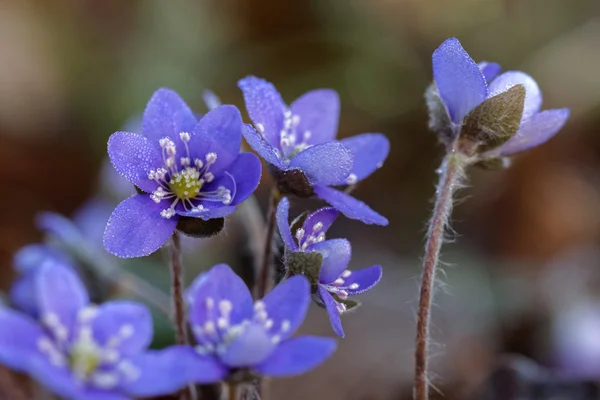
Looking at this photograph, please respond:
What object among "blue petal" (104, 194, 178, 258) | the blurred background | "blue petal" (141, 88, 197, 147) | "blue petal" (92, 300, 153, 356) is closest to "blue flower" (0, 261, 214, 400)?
"blue petal" (92, 300, 153, 356)

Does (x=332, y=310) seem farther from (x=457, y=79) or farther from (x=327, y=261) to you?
(x=457, y=79)

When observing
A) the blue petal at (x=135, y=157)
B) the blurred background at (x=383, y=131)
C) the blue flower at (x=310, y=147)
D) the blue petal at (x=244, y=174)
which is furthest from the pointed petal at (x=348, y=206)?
the blurred background at (x=383, y=131)

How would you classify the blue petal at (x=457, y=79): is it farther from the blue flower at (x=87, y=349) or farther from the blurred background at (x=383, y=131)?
the blurred background at (x=383, y=131)

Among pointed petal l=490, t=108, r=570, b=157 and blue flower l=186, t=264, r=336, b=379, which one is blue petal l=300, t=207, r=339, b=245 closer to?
blue flower l=186, t=264, r=336, b=379

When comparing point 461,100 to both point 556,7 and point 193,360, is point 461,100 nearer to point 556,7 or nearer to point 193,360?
point 193,360

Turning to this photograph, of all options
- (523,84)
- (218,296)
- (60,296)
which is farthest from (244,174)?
(523,84)

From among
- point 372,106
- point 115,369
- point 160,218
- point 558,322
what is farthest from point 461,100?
point 372,106

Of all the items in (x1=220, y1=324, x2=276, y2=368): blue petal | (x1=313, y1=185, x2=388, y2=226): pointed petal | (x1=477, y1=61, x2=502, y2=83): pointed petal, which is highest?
(x1=477, y1=61, x2=502, y2=83): pointed petal
